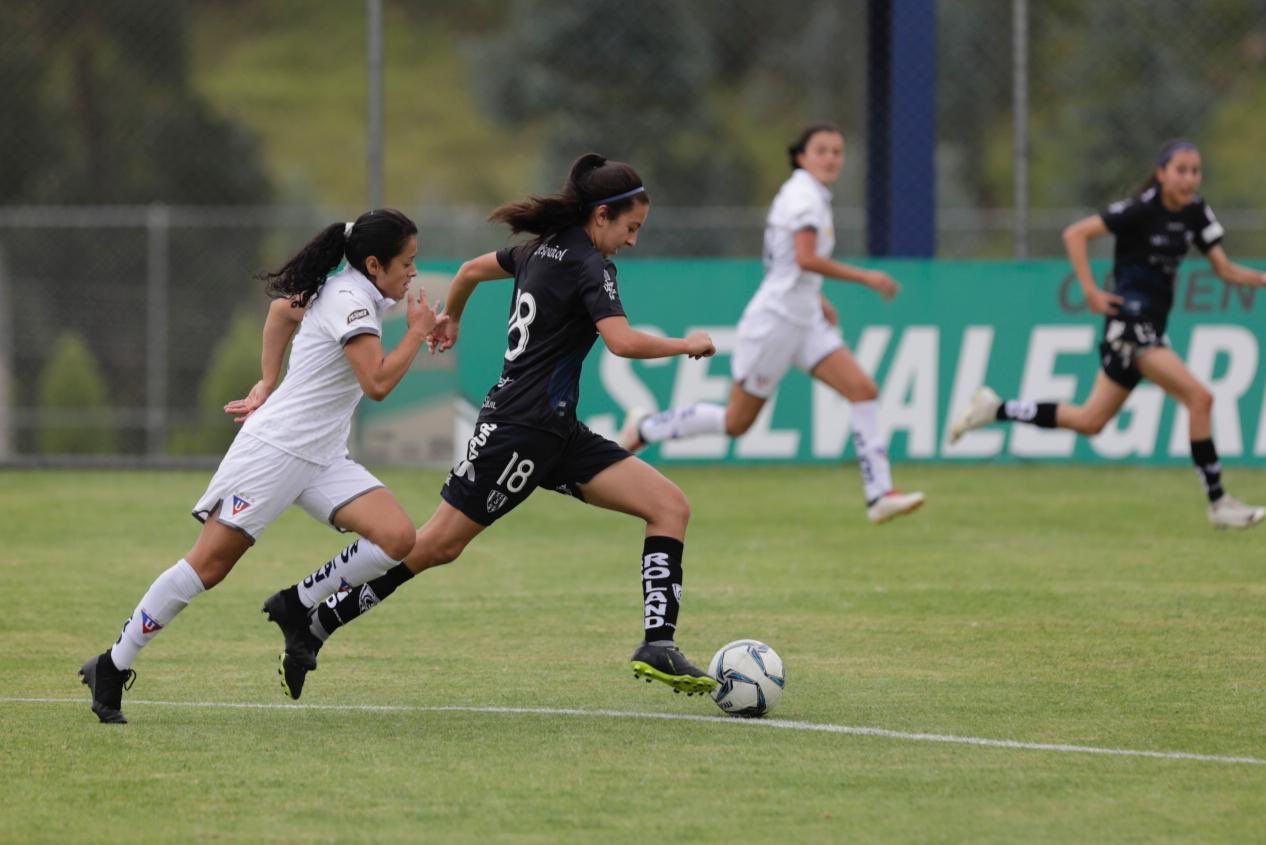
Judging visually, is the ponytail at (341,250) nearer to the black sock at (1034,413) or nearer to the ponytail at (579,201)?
the ponytail at (579,201)

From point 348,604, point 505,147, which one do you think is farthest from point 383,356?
point 505,147

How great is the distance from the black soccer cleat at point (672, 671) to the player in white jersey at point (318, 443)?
0.97 metres

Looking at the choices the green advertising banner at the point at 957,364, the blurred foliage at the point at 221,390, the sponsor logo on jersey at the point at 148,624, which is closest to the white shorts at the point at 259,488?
the sponsor logo on jersey at the point at 148,624

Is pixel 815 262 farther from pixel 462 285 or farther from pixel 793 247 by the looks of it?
pixel 462 285

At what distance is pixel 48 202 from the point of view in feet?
112

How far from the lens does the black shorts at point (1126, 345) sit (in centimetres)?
1238

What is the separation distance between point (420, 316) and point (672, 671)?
1.56 m

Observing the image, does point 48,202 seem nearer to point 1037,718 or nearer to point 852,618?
point 852,618

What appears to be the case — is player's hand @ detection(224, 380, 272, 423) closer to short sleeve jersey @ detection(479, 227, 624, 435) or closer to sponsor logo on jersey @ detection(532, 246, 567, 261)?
short sleeve jersey @ detection(479, 227, 624, 435)

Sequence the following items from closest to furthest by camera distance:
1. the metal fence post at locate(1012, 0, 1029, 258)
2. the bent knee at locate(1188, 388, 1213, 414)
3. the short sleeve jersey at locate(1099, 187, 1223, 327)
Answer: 1. the bent knee at locate(1188, 388, 1213, 414)
2. the short sleeve jersey at locate(1099, 187, 1223, 327)
3. the metal fence post at locate(1012, 0, 1029, 258)

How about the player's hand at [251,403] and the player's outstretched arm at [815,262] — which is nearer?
the player's hand at [251,403]

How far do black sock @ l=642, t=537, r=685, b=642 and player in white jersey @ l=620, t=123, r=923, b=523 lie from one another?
5110 mm

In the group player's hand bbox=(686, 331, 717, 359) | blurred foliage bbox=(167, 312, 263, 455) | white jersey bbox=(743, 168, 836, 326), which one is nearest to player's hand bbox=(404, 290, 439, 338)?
player's hand bbox=(686, 331, 717, 359)

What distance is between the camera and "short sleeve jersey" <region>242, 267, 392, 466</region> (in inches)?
284
